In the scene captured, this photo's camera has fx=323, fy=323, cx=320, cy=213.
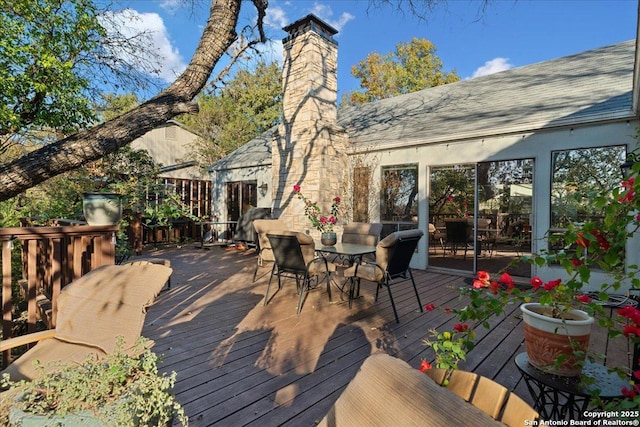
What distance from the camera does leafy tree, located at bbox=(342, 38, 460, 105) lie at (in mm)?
19828

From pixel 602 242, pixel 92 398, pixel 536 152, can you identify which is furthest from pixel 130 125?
pixel 536 152

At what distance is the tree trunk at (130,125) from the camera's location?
245cm

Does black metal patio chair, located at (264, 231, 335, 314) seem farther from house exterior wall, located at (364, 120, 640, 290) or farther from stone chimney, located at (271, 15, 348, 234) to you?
stone chimney, located at (271, 15, 348, 234)

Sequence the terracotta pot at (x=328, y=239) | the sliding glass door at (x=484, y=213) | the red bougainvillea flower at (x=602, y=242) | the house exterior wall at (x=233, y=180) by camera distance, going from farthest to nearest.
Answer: the house exterior wall at (x=233, y=180) < the sliding glass door at (x=484, y=213) < the terracotta pot at (x=328, y=239) < the red bougainvillea flower at (x=602, y=242)

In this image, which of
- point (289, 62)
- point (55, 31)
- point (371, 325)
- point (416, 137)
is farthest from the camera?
point (289, 62)

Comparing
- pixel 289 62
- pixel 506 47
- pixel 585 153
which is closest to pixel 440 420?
pixel 585 153

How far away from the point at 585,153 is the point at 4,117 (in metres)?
7.93

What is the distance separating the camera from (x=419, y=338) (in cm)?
309

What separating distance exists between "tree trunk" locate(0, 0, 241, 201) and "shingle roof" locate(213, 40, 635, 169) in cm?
431

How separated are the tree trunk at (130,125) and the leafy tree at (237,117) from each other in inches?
491

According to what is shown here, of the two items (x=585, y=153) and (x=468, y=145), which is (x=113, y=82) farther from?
(x=585, y=153)

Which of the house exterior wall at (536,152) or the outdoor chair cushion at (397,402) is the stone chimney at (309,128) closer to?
the house exterior wall at (536,152)

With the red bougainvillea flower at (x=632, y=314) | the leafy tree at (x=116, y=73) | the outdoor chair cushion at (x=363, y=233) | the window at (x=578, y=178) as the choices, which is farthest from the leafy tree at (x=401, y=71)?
the red bougainvillea flower at (x=632, y=314)

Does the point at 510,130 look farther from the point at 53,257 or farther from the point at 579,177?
the point at 53,257
